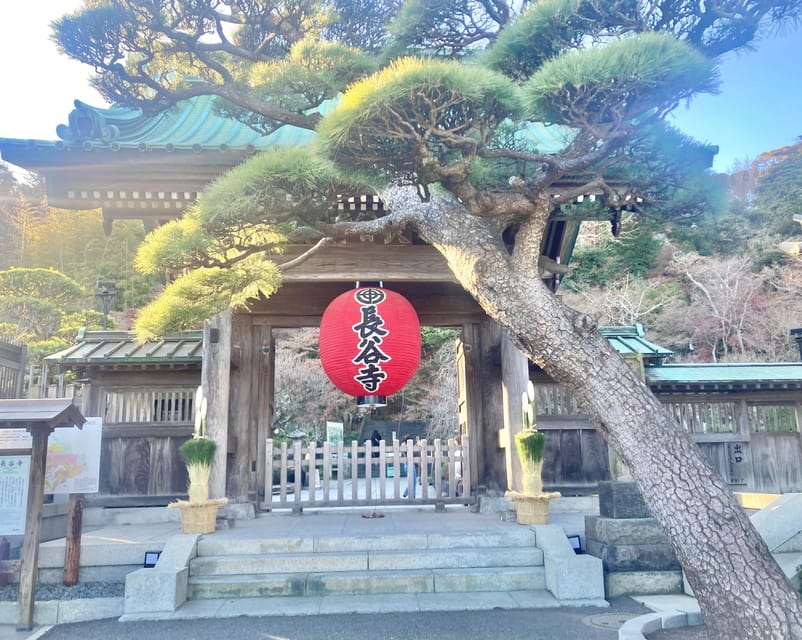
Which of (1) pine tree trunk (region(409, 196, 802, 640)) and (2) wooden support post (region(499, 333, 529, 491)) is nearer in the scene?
(1) pine tree trunk (region(409, 196, 802, 640))

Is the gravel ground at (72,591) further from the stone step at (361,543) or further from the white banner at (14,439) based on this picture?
the white banner at (14,439)

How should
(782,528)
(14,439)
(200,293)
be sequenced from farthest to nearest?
(14,439)
(200,293)
(782,528)

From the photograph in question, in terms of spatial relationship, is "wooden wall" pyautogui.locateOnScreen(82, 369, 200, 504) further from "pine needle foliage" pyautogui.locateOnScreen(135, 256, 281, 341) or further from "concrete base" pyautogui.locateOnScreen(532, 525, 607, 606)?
"concrete base" pyautogui.locateOnScreen(532, 525, 607, 606)

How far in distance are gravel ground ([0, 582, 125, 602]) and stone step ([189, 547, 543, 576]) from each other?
71 centimetres

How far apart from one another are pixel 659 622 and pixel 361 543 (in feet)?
9.26

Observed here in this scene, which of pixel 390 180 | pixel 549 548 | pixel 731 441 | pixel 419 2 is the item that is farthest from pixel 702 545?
pixel 731 441

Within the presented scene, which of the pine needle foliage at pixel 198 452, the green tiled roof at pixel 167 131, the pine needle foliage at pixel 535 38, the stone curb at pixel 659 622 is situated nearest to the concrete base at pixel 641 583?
the stone curb at pixel 659 622

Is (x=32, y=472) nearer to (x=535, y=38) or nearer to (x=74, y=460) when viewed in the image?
(x=74, y=460)

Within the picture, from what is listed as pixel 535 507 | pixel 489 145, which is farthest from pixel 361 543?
pixel 489 145

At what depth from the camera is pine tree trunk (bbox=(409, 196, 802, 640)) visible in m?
2.87

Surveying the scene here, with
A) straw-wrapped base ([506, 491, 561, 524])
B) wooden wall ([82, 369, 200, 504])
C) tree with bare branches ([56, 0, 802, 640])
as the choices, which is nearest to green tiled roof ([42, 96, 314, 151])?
tree with bare branches ([56, 0, 802, 640])

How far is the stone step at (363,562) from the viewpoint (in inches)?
212

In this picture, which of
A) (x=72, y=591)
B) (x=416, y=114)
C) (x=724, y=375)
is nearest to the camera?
(x=416, y=114)

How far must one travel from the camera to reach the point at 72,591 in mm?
5113
